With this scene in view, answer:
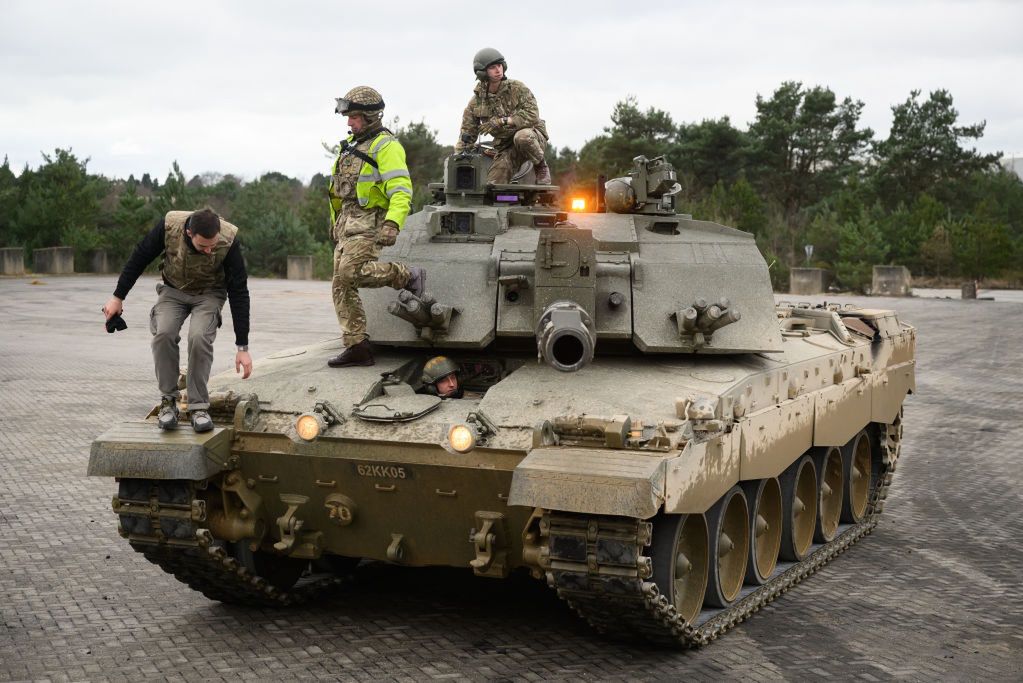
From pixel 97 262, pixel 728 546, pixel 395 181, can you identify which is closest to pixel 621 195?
pixel 395 181

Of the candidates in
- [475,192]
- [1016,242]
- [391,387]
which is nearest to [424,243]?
[475,192]

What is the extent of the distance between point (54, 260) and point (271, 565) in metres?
39.9

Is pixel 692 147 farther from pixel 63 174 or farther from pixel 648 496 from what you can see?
pixel 648 496

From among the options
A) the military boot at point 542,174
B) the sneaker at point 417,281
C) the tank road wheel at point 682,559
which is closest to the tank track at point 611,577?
the tank road wheel at point 682,559

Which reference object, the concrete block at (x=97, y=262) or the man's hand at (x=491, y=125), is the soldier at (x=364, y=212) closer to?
the man's hand at (x=491, y=125)

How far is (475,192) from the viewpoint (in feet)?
34.7

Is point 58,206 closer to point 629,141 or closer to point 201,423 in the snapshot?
point 629,141

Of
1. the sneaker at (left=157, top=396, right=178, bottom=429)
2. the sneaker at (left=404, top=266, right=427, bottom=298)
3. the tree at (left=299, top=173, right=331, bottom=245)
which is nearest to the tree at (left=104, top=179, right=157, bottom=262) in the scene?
the tree at (left=299, top=173, right=331, bottom=245)

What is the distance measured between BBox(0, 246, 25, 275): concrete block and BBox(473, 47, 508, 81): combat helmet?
36530mm

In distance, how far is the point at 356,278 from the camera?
9.03 m

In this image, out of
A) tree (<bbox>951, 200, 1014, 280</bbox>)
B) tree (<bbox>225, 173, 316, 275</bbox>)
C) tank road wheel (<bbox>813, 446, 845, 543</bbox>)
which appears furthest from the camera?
tree (<bbox>225, 173, 316, 275</bbox>)

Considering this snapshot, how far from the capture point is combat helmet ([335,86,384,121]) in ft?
30.1

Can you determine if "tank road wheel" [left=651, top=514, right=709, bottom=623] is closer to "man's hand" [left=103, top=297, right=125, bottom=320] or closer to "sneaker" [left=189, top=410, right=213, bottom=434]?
"sneaker" [left=189, top=410, right=213, bottom=434]

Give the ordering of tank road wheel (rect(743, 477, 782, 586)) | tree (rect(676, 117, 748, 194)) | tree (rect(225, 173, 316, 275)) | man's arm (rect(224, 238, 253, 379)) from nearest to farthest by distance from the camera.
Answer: man's arm (rect(224, 238, 253, 379)) → tank road wheel (rect(743, 477, 782, 586)) → tree (rect(225, 173, 316, 275)) → tree (rect(676, 117, 748, 194))
